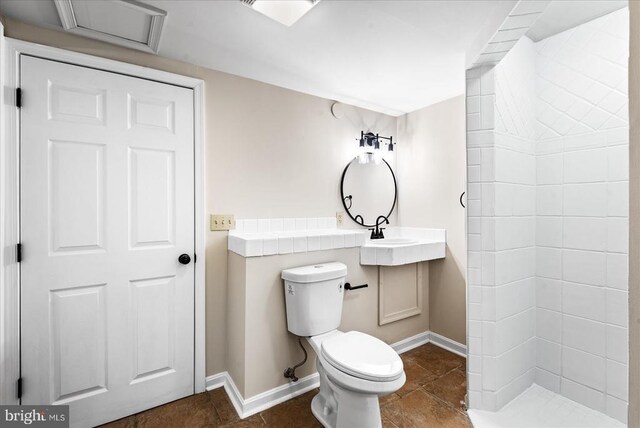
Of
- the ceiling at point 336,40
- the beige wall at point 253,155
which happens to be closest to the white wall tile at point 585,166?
the ceiling at point 336,40

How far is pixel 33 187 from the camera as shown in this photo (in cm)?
157

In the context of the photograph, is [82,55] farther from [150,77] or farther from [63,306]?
[63,306]

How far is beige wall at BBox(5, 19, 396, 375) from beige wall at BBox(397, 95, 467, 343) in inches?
28.6

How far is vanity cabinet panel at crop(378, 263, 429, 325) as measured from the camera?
2443mm

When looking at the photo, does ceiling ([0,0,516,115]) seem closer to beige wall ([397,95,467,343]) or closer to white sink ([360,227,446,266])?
beige wall ([397,95,467,343])

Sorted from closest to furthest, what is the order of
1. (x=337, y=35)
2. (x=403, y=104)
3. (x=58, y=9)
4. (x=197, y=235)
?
(x=58, y=9) < (x=337, y=35) < (x=197, y=235) < (x=403, y=104)

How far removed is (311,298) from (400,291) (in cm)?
101

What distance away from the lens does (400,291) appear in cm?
257

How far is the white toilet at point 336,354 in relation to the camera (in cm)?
146

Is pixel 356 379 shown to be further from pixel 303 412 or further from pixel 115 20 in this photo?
pixel 115 20

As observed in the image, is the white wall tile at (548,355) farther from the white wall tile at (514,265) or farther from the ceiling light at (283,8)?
the ceiling light at (283,8)

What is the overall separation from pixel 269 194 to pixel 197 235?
575mm

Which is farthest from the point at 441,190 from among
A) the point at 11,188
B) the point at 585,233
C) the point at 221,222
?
the point at 11,188

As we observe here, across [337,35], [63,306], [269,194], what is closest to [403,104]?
[337,35]
